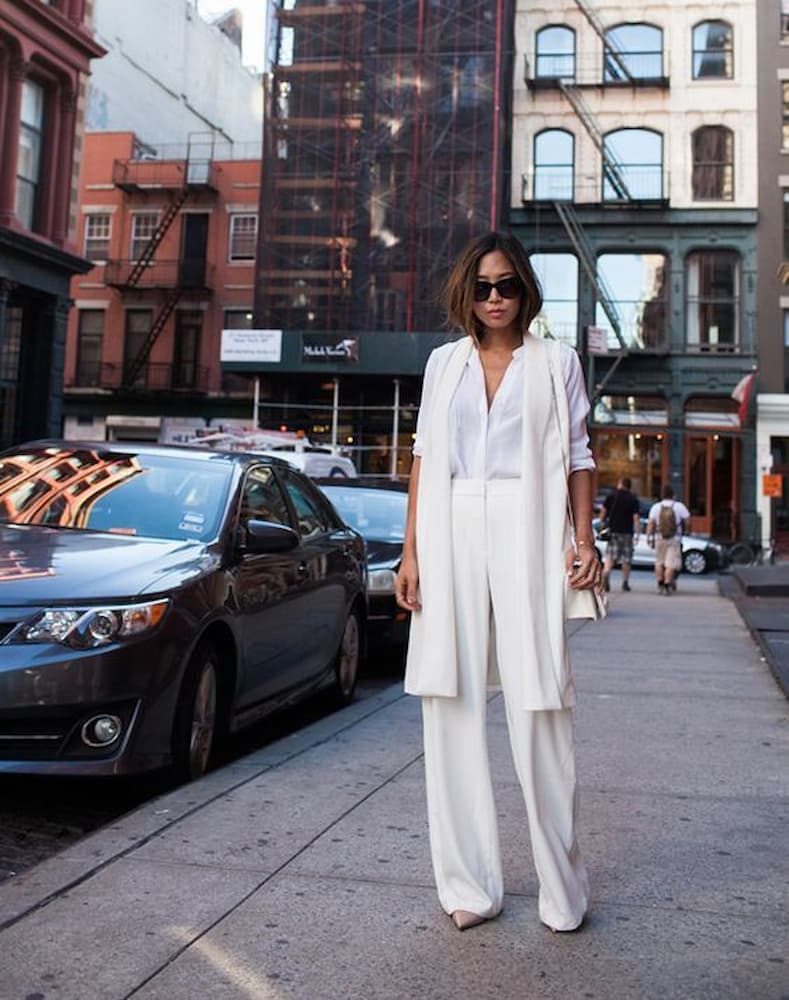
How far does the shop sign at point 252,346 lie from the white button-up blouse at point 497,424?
29.0 metres

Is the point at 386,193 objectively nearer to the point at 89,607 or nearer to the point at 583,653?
the point at 583,653

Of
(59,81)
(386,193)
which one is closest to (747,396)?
(386,193)

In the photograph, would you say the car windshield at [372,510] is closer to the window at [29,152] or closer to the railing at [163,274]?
the window at [29,152]

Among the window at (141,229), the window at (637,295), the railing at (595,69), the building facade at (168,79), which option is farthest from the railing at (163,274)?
the window at (637,295)

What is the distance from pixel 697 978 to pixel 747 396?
29.2m

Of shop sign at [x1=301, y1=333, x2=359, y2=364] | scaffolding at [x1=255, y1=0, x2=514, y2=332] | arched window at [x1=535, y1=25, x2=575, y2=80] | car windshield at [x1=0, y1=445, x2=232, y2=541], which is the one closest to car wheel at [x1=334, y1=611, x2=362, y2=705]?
car windshield at [x1=0, y1=445, x2=232, y2=541]

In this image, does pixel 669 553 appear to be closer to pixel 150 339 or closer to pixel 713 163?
pixel 713 163

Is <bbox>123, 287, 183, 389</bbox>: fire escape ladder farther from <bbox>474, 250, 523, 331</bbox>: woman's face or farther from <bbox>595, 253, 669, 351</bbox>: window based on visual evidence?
<bbox>474, 250, 523, 331</bbox>: woman's face

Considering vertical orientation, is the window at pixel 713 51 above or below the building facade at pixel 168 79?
below

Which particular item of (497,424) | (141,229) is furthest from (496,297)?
(141,229)

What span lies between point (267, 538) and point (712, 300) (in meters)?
29.8

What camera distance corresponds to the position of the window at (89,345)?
3559 cm

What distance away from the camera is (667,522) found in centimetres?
1722

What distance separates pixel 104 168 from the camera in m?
36.2
